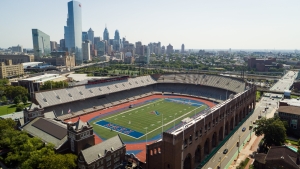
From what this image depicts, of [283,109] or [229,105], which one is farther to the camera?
[283,109]

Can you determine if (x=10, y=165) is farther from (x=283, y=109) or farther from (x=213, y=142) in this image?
(x=283, y=109)

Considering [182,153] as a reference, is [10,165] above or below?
below

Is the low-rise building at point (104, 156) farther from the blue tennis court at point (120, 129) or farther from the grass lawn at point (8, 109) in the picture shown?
the grass lawn at point (8, 109)

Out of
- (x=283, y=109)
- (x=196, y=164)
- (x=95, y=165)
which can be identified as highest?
(x=283, y=109)

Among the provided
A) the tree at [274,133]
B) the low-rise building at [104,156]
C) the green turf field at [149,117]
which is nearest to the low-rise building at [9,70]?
the green turf field at [149,117]

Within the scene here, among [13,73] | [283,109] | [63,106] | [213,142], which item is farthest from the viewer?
[13,73]

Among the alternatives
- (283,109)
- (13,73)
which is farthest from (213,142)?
(13,73)

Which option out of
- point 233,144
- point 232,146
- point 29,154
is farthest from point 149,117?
point 29,154
